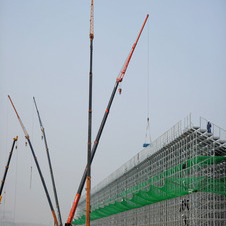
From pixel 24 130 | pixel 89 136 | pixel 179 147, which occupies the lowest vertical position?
pixel 89 136

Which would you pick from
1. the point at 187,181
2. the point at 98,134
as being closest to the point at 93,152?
the point at 98,134

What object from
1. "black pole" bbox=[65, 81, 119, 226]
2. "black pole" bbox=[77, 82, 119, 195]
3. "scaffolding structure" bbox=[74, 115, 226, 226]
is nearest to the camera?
"black pole" bbox=[65, 81, 119, 226]

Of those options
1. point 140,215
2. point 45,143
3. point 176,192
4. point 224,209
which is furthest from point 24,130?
point 224,209

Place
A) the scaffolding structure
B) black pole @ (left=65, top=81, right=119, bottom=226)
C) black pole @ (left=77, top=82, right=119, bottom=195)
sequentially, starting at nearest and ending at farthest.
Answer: black pole @ (left=65, top=81, right=119, bottom=226) → black pole @ (left=77, top=82, right=119, bottom=195) → the scaffolding structure

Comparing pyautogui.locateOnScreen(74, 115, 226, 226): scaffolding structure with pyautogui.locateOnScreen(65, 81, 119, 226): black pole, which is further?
pyautogui.locateOnScreen(74, 115, 226, 226): scaffolding structure

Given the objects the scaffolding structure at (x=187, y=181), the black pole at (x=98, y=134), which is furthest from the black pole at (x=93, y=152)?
the scaffolding structure at (x=187, y=181)

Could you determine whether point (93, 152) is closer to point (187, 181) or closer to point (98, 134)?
point (98, 134)

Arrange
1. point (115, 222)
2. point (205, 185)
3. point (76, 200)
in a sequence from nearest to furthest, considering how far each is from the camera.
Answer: point (76, 200)
point (205, 185)
point (115, 222)

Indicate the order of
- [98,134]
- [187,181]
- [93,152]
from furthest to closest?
[187,181], [98,134], [93,152]

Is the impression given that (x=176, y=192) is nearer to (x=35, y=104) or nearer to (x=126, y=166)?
(x=35, y=104)

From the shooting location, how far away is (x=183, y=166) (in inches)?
1620

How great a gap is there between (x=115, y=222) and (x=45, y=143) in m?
30.8

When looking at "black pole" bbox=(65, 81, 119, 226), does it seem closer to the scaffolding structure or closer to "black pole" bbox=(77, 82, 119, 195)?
"black pole" bbox=(77, 82, 119, 195)

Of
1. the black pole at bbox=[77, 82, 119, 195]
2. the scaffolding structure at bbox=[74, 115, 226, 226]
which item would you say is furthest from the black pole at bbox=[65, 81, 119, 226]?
the scaffolding structure at bbox=[74, 115, 226, 226]
